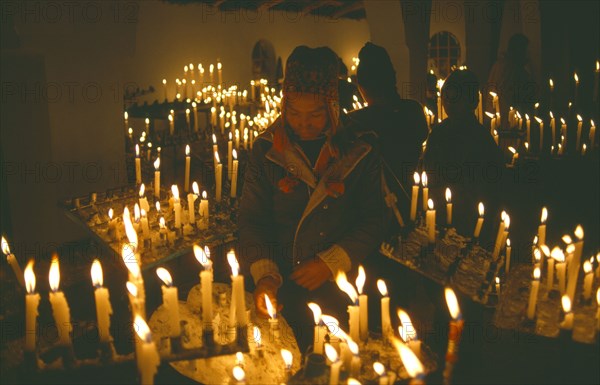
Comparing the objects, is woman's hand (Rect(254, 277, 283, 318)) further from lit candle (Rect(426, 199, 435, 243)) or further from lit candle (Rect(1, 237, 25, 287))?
lit candle (Rect(1, 237, 25, 287))

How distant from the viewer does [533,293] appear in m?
2.49

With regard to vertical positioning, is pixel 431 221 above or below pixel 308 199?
below

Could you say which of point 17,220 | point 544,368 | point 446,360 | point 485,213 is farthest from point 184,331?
point 17,220

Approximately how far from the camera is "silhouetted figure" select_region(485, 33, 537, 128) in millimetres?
8011

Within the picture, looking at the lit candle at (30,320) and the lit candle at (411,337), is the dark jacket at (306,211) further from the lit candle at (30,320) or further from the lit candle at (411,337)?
the lit candle at (30,320)

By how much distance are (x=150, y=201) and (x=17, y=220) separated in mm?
1489

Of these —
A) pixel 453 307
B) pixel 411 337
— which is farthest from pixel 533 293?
pixel 411 337

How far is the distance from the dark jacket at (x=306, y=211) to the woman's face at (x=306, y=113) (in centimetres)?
11

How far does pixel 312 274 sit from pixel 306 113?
0.87 metres

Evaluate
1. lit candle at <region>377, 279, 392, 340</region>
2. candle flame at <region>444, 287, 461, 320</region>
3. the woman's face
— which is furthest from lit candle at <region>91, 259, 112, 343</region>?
the woman's face

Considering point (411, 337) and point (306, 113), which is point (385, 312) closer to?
point (411, 337)

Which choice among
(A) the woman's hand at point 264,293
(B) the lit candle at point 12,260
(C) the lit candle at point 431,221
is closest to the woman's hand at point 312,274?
(A) the woman's hand at point 264,293

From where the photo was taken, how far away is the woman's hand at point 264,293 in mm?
2637

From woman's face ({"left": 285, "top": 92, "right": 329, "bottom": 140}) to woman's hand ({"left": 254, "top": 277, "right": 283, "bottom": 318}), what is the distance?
84 centimetres
